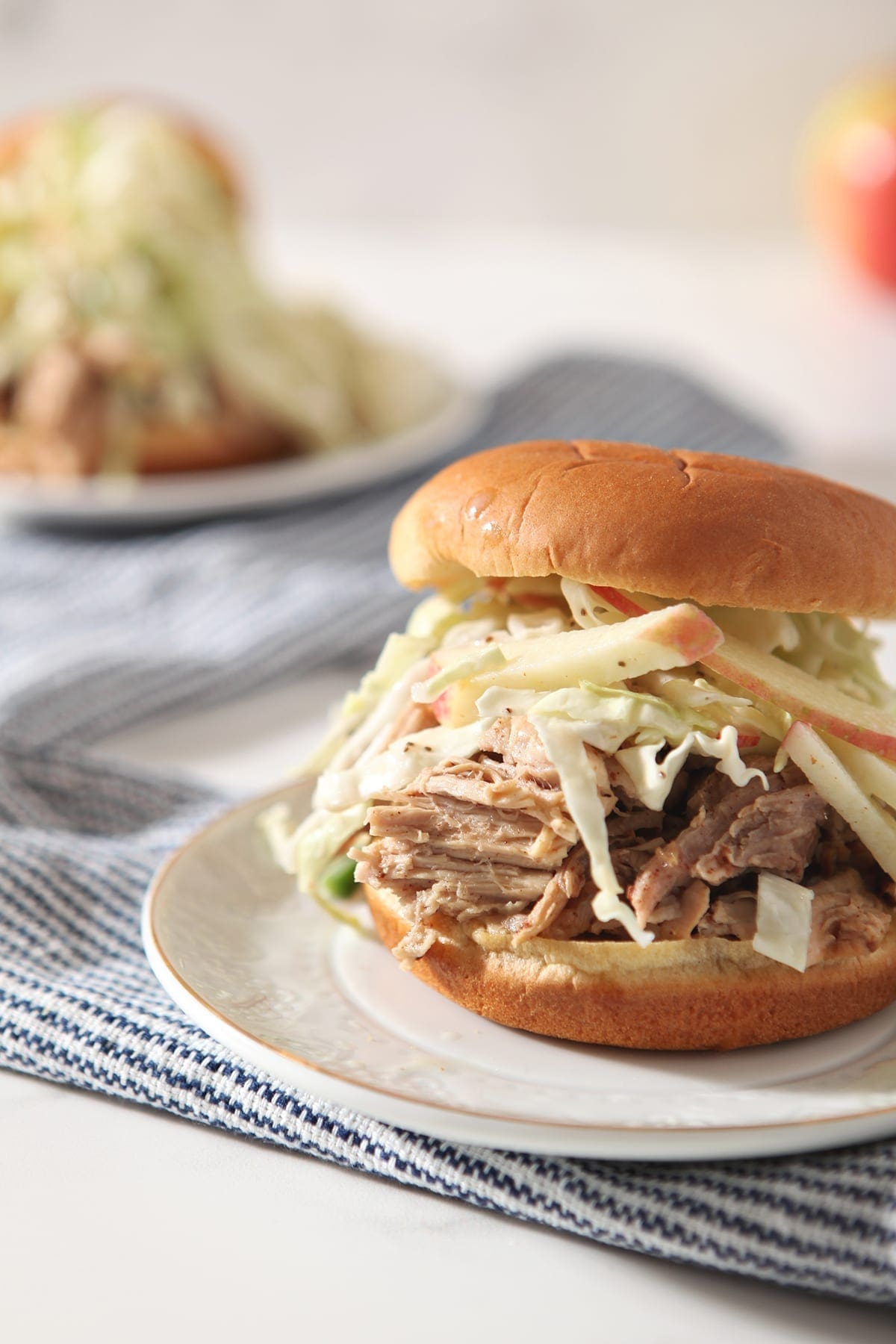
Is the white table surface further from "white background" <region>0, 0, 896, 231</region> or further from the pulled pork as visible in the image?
"white background" <region>0, 0, 896, 231</region>

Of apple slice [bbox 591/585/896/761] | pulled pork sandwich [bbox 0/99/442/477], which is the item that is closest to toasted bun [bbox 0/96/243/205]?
pulled pork sandwich [bbox 0/99/442/477]

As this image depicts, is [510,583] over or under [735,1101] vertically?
over

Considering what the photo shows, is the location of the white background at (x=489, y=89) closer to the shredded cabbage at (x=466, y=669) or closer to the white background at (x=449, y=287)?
the white background at (x=449, y=287)

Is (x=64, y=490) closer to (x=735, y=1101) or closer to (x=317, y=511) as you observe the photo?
(x=317, y=511)

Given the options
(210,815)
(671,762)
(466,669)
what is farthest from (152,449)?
(671,762)

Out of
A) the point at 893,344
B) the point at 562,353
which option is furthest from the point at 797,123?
the point at 562,353

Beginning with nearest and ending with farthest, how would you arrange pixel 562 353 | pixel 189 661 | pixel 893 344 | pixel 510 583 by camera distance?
pixel 510 583 → pixel 189 661 → pixel 562 353 → pixel 893 344

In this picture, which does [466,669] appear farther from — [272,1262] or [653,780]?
[272,1262]
